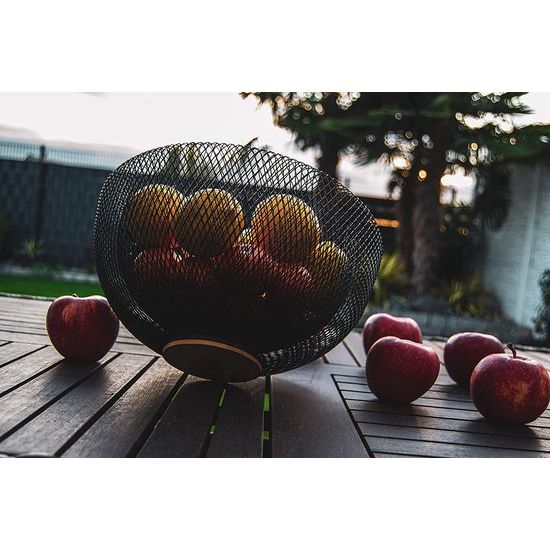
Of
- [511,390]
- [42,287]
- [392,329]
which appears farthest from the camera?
[42,287]

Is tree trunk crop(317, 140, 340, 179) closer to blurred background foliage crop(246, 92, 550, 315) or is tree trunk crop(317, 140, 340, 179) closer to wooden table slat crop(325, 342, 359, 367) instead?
blurred background foliage crop(246, 92, 550, 315)

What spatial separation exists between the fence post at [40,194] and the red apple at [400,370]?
24.9ft

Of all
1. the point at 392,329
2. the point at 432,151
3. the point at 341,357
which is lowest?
the point at 341,357

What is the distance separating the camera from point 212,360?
112 cm

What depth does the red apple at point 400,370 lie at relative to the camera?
1.25 metres

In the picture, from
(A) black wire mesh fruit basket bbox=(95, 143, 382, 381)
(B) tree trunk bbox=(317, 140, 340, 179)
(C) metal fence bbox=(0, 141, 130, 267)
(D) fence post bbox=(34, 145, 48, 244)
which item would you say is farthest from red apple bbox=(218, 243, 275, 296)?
(D) fence post bbox=(34, 145, 48, 244)

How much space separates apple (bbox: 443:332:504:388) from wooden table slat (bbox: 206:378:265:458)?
54cm

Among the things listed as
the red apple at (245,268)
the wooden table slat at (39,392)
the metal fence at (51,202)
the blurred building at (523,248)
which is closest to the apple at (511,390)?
the red apple at (245,268)

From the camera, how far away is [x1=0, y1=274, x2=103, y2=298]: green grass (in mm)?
5387

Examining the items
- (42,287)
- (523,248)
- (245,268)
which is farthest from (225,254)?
(523,248)

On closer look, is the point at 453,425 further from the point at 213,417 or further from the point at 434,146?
the point at 434,146

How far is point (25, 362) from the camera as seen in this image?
1.29m

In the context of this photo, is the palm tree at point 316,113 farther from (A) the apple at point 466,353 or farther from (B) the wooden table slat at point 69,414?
(B) the wooden table slat at point 69,414

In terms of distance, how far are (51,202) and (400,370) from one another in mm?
7828
